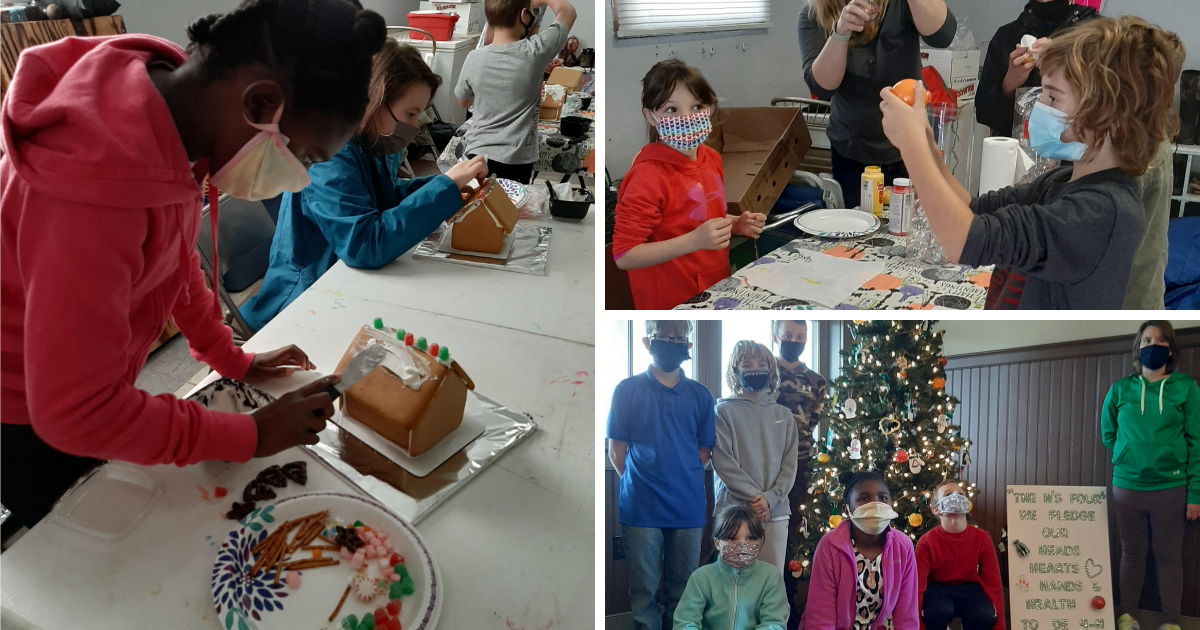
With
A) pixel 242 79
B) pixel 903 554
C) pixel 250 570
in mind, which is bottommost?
pixel 903 554

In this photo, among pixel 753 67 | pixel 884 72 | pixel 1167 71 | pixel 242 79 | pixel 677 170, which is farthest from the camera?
pixel 753 67

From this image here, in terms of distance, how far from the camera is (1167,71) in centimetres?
108

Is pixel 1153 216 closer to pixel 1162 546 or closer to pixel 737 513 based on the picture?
pixel 1162 546

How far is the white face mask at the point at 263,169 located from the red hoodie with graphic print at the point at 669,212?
884 millimetres

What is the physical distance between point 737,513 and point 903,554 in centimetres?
34

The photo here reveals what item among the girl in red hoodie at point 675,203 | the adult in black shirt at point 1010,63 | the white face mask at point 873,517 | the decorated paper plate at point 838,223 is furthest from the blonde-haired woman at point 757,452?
the adult in black shirt at point 1010,63

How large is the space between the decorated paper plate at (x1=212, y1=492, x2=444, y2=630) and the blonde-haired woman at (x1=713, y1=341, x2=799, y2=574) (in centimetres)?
62

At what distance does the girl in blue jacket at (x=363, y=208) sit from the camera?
65.6 inches

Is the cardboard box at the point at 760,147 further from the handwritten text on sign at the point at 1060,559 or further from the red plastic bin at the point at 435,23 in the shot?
the red plastic bin at the point at 435,23

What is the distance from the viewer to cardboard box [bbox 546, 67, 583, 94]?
400 cm

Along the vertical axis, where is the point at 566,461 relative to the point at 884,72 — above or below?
below

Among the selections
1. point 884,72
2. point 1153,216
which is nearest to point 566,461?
point 1153,216

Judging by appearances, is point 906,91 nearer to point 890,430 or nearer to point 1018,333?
point 1018,333

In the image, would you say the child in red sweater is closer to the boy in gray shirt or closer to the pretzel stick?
the pretzel stick
